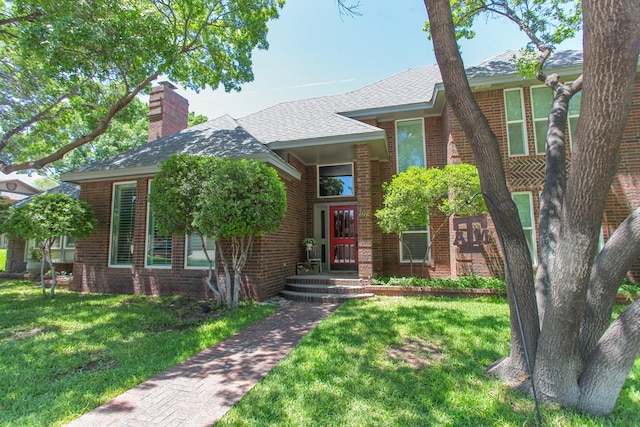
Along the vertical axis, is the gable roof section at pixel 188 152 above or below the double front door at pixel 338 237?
above

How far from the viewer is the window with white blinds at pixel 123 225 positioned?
892cm

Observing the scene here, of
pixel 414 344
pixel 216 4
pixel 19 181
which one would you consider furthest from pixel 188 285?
pixel 19 181

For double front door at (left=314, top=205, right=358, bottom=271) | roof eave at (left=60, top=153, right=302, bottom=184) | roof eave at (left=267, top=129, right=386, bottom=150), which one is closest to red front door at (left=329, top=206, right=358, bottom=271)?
double front door at (left=314, top=205, right=358, bottom=271)

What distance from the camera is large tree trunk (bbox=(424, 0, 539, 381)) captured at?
309 cm

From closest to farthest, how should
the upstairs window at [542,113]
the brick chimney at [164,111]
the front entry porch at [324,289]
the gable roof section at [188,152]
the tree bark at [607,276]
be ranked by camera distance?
1. the tree bark at [607,276]
2. the front entry porch at [324,289]
3. the gable roof section at [188,152]
4. the upstairs window at [542,113]
5. the brick chimney at [164,111]

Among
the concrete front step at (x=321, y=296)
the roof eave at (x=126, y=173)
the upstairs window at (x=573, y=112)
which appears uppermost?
the upstairs window at (x=573, y=112)

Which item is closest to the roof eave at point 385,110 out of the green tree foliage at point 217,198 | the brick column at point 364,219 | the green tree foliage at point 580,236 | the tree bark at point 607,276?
the brick column at point 364,219

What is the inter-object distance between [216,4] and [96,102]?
19.3 feet

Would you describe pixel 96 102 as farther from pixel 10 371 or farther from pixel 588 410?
pixel 588 410

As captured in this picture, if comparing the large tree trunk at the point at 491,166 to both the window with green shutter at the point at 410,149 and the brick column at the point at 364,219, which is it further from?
the window with green shutter at the point at 410,149

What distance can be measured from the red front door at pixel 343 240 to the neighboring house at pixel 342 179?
3cm

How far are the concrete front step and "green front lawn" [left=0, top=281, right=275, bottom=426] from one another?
1063mm

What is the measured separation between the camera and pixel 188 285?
26.4ft

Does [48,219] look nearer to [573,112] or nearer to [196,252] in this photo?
[196,252]
